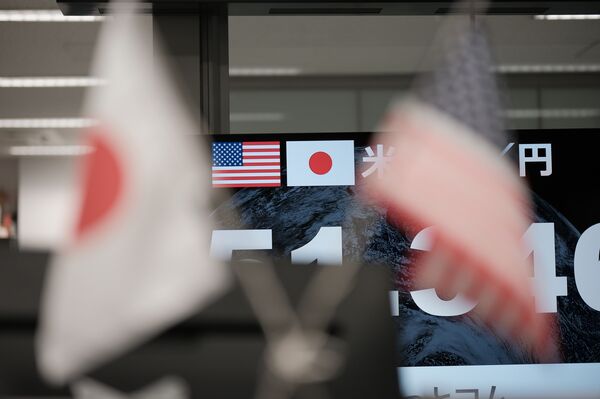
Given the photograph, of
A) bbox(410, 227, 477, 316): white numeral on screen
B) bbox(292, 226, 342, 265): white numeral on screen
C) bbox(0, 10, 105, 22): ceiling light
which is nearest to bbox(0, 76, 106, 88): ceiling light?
bbox(0, 10, 105, 22): ceiling light

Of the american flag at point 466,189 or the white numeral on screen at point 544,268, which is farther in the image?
the white numeral on screen at point 544,268

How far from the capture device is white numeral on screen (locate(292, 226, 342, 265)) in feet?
9.16

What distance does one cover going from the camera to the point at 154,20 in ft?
9.55

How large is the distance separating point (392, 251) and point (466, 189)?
655mm

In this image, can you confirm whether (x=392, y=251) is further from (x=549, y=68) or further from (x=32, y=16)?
(x=32, y=16)

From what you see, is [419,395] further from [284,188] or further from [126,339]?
[126,339]

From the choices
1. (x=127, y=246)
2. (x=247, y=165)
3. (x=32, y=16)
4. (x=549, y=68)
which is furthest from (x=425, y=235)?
(x=127, y=246)

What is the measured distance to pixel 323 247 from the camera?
2809 millimetres

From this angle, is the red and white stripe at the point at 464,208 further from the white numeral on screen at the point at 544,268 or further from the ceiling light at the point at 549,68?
the ceiling light at the point at 549,68

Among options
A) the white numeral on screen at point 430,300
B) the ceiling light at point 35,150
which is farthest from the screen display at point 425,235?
the ceiling light at point 35,150

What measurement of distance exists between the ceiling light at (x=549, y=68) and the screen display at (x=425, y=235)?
704 mm

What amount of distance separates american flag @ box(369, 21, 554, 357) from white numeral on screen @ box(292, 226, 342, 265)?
182 millimetres

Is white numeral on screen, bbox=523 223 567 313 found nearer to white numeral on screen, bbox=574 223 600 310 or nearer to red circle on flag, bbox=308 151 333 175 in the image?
white numeral on screen, bbox=574 223 600 310

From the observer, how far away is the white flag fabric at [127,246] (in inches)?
35.7
